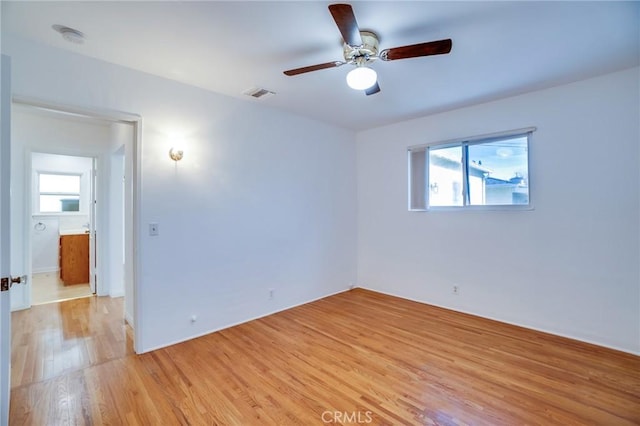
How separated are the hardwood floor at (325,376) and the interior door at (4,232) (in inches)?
19.6

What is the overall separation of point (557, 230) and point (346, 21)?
3.02m

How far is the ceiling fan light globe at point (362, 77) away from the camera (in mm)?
2070

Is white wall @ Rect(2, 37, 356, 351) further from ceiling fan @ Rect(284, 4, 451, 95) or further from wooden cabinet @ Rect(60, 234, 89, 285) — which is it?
wooden cabinet @ Rect(60, 234, 89, 285)

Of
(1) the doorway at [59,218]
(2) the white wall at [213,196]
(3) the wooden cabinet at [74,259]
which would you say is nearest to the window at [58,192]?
(1) the doorway at [59,218]

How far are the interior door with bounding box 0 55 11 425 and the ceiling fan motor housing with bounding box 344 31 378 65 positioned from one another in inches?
79.6

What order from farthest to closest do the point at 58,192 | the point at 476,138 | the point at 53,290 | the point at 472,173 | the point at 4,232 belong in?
the point at 58,192
the point at 53,290
the point at 472,173
the point at 476,138
the point at 4,232

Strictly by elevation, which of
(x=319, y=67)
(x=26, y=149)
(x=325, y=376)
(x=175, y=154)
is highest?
(x=319, y=67)

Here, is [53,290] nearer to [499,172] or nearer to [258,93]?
[258,93]

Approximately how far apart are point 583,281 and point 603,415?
1450 millimetres

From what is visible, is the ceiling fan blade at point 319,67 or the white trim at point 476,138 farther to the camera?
the white trim at point 476,138

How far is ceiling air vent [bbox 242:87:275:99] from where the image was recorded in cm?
307

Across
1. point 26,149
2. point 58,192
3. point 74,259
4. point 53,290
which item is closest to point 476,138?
point 26,149

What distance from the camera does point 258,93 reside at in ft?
10.3

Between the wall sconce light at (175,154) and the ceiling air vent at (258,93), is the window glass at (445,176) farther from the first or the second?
the wall sconce light at (175,154)
